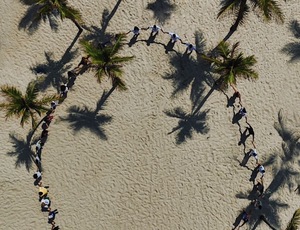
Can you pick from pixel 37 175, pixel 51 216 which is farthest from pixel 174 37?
pixel 51 216

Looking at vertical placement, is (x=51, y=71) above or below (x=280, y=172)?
above

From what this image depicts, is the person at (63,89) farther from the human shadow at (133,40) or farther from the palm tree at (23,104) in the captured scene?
the human shadow at (133,40)

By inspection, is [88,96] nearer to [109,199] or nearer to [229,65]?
[109,199]

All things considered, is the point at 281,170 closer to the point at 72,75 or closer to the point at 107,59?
the point at 107,59

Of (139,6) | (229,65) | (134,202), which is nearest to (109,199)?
(134,202)

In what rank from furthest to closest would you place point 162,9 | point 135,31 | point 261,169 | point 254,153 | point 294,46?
point 294,46, point 162,9, point 135,31, point 254,153, point 261,169

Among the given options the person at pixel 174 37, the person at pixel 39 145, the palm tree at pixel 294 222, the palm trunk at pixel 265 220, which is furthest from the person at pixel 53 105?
the palm tree at pixel 294 222
